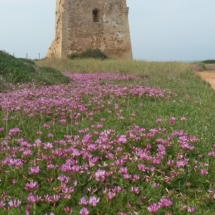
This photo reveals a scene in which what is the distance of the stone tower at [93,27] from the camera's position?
872 inches

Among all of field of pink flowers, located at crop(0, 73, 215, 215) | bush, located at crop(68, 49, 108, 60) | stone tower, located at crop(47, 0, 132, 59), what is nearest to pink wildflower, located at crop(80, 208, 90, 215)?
field of pink flowers, located at crop(0, 73, 215, 215)

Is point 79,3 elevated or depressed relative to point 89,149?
elevated

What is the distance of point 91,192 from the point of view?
2.40 meters

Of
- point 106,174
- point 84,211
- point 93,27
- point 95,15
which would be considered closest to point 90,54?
point 93,27

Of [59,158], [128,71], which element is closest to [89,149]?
[59,158]

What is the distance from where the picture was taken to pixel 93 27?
22.7 m

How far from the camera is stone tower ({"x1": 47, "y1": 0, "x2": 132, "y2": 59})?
22.1 meters

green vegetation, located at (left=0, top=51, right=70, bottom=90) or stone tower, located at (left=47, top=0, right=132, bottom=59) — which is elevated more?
stone tower, located at (left=47, top=0, right=132, bottom=59)

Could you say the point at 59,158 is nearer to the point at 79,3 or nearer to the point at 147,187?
the point at 147,187

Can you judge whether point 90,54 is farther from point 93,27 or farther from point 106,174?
point 106,174

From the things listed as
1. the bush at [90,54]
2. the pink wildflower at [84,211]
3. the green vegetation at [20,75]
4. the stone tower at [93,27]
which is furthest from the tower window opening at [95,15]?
the pink wildflower at [84,211]

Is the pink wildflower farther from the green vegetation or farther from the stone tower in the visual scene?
the stone tower

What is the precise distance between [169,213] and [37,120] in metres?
2.87

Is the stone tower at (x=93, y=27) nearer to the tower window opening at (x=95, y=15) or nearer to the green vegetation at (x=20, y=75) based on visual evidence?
the tower window opening at (x=95, y=15)
